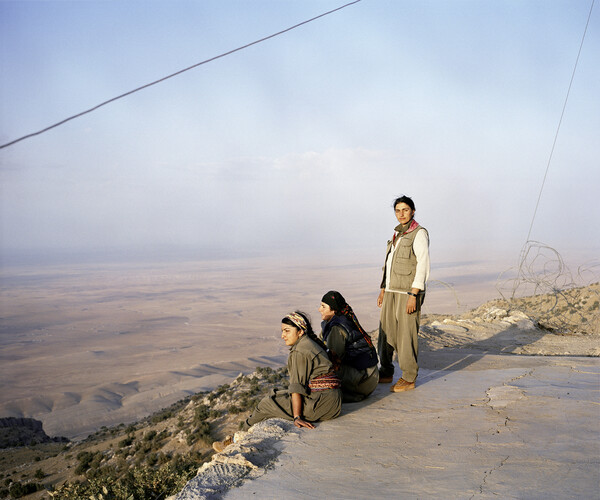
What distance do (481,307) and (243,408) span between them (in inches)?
440

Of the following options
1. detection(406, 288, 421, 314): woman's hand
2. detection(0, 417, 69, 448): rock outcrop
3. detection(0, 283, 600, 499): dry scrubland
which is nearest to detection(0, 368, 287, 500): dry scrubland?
detection(0, 283, 600, 499): dry scrubland

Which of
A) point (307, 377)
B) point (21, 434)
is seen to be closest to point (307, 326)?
point (307, 377)

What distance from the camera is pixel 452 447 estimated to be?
3.74 meters

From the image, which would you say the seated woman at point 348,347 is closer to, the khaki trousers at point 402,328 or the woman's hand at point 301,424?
the khaki trousers at point 402,328

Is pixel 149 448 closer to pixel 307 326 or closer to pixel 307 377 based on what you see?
pixel 307 377

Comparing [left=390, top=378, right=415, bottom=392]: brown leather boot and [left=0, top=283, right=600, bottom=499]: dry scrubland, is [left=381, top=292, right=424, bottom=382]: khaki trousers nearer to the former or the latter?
[left=390, top=378, right=415, bottom=392]: brown leather boot

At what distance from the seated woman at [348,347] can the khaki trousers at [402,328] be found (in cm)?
43

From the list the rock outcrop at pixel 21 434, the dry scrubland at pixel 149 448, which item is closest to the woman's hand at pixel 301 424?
the dry scrubland at pixel 149 448

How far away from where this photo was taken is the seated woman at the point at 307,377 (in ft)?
14.2

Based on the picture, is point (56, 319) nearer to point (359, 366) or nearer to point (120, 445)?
point (120, 445)

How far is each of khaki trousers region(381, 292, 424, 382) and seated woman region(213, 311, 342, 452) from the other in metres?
1.15

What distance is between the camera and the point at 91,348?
46.2 m

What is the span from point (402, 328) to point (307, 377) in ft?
4.88

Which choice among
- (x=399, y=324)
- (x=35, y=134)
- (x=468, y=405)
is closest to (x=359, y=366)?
(x=399, y=324)
